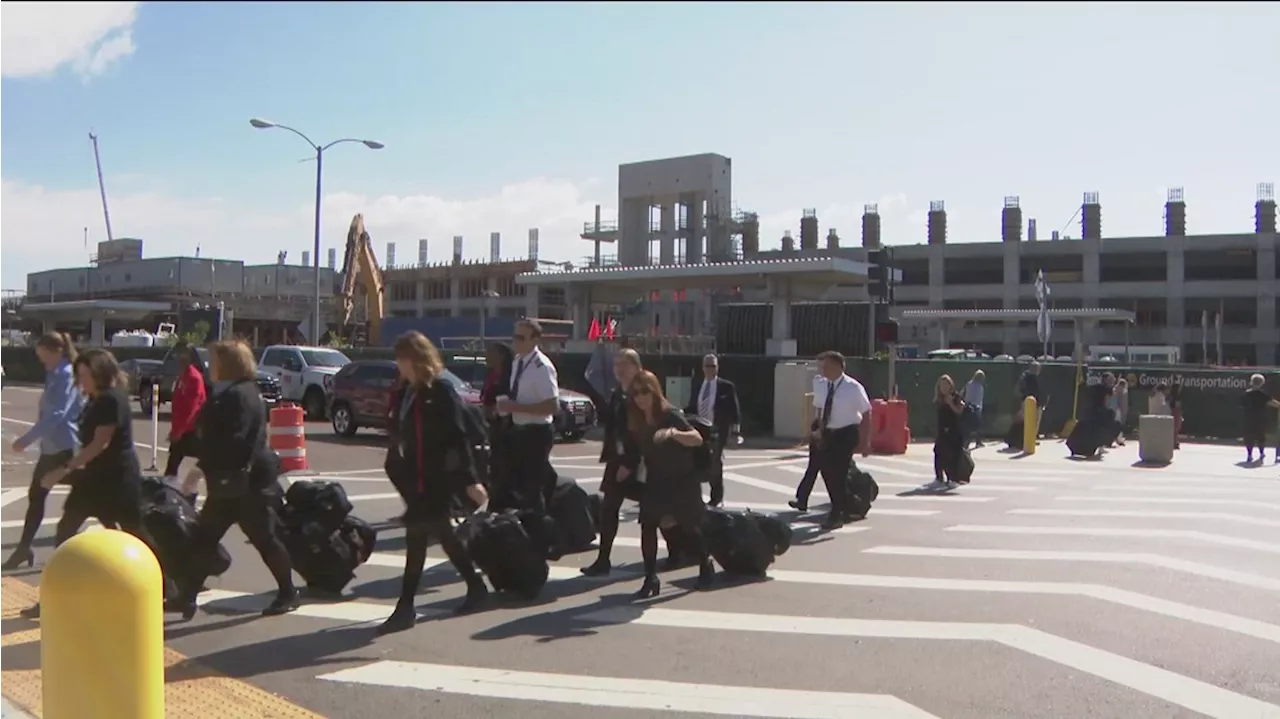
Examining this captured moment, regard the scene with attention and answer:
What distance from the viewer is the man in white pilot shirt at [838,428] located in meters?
11.2

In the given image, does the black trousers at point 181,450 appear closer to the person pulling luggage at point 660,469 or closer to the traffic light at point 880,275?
the person pulling luggage at point 660,469

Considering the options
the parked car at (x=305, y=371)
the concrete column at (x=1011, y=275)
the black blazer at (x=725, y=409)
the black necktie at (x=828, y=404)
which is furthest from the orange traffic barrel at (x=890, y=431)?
the concrete column at (x=1011, y=275)

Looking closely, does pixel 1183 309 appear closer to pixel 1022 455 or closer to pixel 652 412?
pixel 1022 455

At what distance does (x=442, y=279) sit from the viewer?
99.5m

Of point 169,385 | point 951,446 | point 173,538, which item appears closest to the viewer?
point 173,538

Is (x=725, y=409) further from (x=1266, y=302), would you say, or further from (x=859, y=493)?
(x=1266, y=302)

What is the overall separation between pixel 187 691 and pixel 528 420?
13.1 feet

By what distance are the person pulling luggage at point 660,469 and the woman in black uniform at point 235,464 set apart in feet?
8.08

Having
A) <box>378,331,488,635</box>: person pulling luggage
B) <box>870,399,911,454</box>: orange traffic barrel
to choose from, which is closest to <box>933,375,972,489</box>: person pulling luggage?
<box>870,399,911,454</box>: orange traffic barrel

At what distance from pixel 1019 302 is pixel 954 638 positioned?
71.3 metres

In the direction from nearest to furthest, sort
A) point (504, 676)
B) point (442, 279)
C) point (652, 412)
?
point (504, 676), point (652, 412), point (442, 279)

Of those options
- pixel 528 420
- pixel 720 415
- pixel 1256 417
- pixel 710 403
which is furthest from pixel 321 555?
pixel 1256 417

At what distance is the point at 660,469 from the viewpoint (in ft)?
25.7

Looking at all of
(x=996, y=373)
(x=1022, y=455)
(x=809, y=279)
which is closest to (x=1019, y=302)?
(x=809, y=279)
